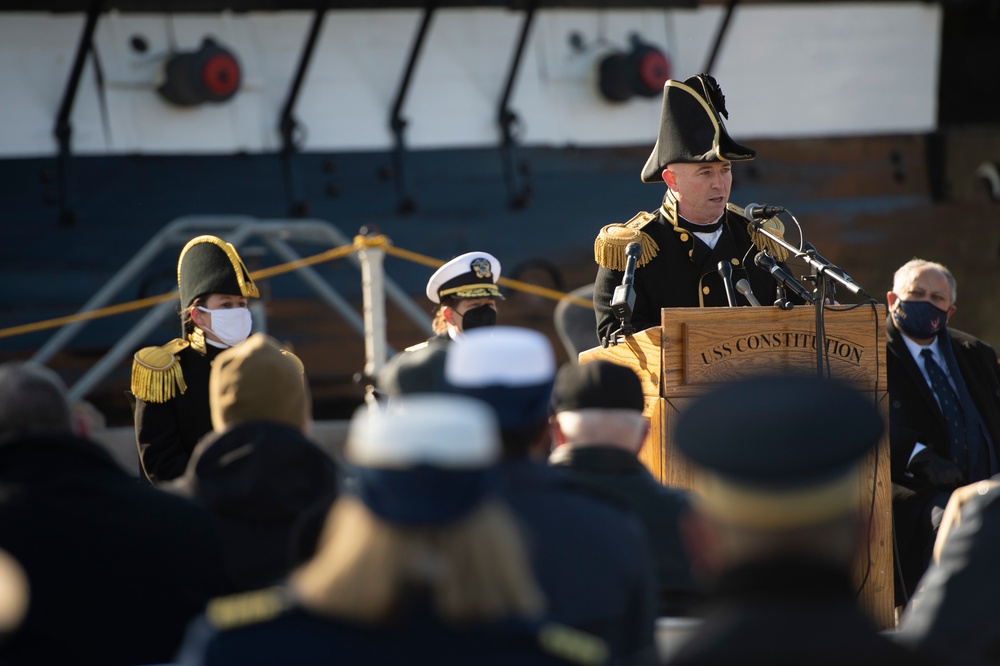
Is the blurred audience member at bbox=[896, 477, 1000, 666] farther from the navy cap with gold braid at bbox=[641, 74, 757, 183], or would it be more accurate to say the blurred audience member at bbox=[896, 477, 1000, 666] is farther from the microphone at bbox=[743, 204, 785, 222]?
the navy cap with gold braid at bbox=[641, 74, 757, 183]

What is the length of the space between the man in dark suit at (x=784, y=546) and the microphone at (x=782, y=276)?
2508mm

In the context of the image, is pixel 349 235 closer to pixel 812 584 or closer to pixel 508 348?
pixel 508 348

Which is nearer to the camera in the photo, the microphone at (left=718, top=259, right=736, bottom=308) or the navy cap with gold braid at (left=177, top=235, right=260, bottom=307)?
the microphone at (left=718, top=259, right=736, bottom=308)

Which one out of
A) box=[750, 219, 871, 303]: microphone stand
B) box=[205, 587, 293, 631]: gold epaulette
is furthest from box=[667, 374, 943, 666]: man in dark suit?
box=[750, 219, 871, 303]: microphone stand

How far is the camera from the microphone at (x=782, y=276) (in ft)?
14.0

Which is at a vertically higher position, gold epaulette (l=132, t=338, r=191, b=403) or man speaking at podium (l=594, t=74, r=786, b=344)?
man speaking at podium (l=594, t=74, r=786, b=344)

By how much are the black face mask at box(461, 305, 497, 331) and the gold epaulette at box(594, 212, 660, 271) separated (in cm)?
90

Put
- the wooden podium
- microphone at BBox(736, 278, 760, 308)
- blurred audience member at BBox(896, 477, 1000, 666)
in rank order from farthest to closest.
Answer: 1. microphone at BBox(736, 278, 760, 308)
2. the wooden podium
3. blurred audience member at BBox(896, 477, 1000, 666)

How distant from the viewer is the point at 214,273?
16.6ft

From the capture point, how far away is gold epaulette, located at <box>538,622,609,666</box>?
1836 mm

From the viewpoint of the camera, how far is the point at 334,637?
5.91ft

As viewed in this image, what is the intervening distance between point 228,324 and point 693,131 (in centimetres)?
172

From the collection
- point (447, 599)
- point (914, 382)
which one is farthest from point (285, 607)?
point (914, 382)

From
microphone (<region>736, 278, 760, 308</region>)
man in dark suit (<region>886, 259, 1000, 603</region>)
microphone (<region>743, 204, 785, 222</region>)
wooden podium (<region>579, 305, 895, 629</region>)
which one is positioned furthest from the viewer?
man in dark suit (<region>886, 259, 1000, 603</region>)
